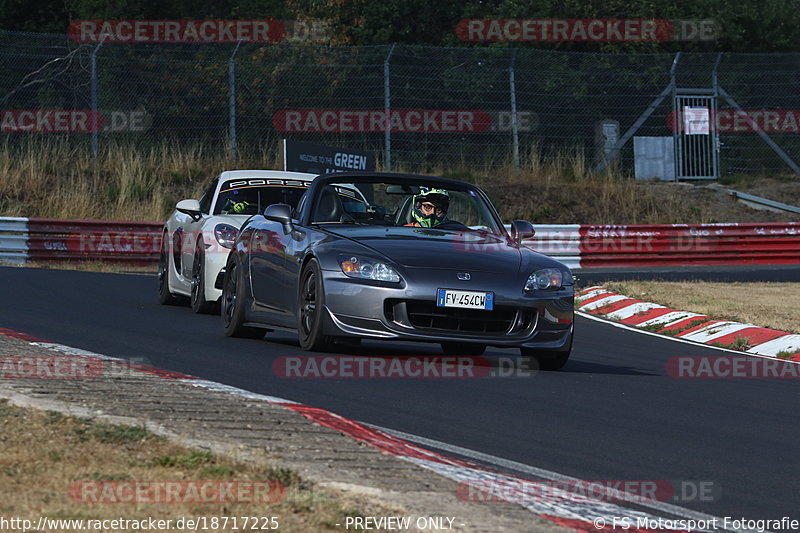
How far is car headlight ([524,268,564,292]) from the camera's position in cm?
953

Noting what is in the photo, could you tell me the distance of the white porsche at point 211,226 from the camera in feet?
44.0

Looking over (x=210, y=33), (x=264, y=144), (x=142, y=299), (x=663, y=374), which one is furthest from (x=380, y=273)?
(x=210, y=33)

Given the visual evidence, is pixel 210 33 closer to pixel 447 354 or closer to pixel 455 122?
pixel 455 122

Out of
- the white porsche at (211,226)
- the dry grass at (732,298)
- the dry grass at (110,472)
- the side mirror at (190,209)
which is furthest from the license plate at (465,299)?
the dry grass at (732,298)

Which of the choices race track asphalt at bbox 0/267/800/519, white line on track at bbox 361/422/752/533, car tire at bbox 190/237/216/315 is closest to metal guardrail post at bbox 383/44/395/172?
car tire at bbox 190/237/216/315

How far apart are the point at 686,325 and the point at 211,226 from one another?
4.85m

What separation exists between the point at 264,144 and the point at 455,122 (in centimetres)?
391

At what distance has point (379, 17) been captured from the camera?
36.1 meters

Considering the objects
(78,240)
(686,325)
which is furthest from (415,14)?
(686,325)

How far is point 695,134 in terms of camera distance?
31922 millimetres

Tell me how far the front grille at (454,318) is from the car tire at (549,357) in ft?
1.57

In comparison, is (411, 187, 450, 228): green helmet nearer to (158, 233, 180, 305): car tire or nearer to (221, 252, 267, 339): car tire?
(221, 252, 267, 339): car tire

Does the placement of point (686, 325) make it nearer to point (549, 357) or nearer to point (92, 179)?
point (549, 357)

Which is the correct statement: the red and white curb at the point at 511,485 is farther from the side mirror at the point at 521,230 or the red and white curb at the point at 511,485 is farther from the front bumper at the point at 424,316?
the side mirror at the point at 521,230
